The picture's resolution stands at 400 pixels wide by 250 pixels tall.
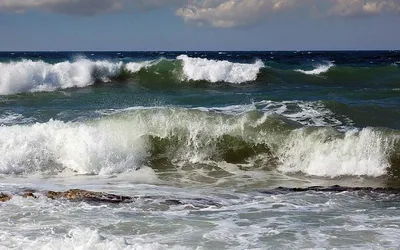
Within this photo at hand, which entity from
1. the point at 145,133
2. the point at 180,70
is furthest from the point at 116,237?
the point at 180,70

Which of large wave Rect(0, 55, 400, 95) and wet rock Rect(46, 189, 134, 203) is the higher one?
large wave Rect(0, 55, 400, 95)

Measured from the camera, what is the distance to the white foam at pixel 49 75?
27.2m

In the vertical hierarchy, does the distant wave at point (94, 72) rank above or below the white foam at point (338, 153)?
above

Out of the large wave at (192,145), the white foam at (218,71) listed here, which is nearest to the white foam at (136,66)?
the white foam at (218,71)

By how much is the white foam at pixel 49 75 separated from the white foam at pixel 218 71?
15.6ft

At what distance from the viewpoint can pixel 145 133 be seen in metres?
14.2

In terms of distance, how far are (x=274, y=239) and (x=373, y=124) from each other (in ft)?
33.7

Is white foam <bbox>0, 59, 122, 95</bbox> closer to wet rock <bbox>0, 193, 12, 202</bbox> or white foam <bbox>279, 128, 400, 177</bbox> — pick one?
white foam <bbox>279, 128, 400, 177</bbox>

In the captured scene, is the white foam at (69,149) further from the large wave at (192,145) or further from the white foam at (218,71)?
the white foam at (218,71)

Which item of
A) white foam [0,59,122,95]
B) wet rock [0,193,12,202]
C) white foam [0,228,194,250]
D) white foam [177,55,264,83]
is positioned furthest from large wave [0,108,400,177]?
white foam [177,55,264,83]

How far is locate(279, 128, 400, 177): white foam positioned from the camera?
11766mm

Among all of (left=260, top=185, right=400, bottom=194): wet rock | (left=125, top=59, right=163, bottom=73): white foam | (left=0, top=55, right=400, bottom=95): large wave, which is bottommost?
(left=260, top=185, right=400, bottom=194): wet rock

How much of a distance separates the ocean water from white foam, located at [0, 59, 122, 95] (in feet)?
10.6

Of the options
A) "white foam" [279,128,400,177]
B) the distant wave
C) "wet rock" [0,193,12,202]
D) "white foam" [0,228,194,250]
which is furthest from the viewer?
the distant wave
